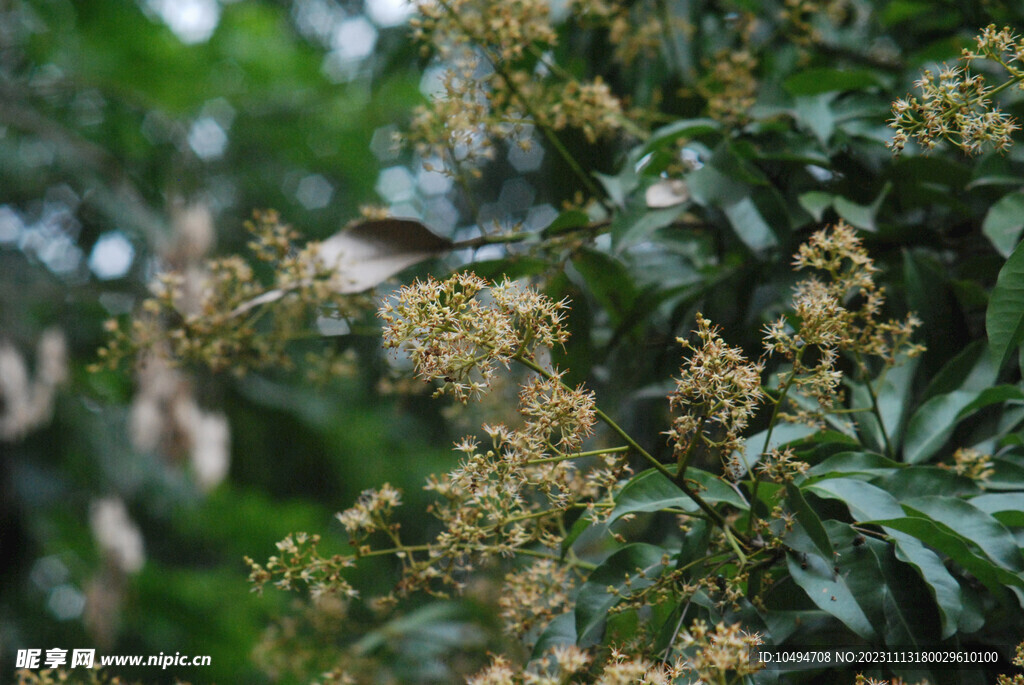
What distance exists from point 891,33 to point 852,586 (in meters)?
1.05

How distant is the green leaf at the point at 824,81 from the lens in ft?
2.99

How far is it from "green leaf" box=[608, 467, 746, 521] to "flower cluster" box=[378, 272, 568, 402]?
0.13 meters

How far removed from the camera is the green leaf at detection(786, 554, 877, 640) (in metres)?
0.54

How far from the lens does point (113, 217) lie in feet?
10.1

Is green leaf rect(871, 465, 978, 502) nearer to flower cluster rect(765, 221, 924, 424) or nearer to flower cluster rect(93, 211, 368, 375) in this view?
flower cluster rect(765, 221, 924, 424)

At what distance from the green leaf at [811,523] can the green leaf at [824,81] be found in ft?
1.85

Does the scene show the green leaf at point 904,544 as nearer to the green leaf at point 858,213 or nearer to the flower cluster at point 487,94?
the green leaf at point 858,213

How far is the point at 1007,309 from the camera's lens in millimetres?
550

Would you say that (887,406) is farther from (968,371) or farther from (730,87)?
(730,87)

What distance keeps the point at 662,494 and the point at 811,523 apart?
4.2 inches

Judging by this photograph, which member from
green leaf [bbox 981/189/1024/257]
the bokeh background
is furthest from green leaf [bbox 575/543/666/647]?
the bokeh background

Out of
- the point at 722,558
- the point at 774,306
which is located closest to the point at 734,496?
the point at 722,558

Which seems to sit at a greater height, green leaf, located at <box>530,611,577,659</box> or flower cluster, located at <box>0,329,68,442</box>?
flower cluster, located at <box>0,329,68,442</box>

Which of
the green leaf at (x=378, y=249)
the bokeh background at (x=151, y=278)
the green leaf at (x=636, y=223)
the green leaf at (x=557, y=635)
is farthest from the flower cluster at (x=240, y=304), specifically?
the bokeh background at (x=151, y=278)
